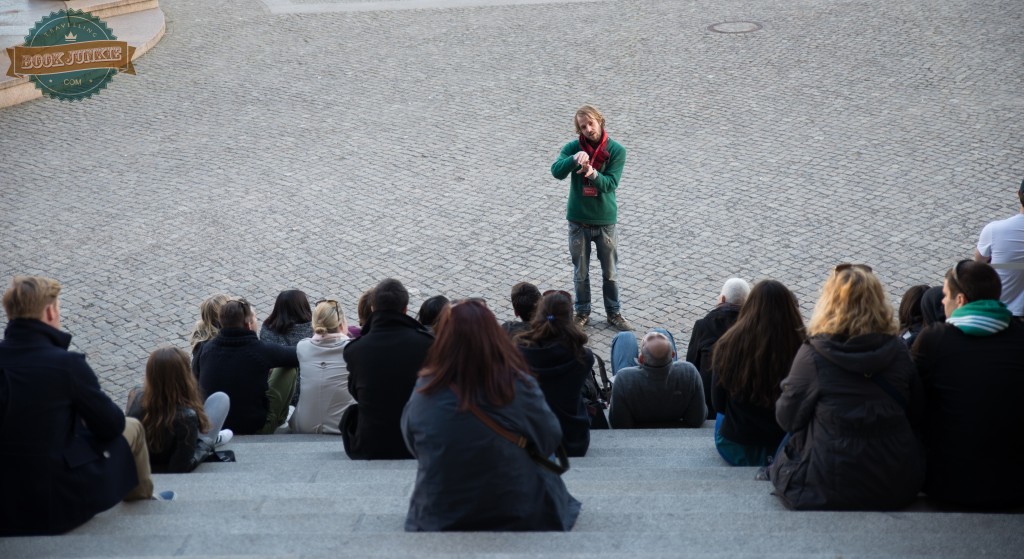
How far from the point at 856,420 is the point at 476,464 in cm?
168

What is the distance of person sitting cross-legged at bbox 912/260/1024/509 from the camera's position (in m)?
4.69

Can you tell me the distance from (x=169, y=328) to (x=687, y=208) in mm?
5393

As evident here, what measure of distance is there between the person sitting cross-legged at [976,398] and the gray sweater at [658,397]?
6.29ft

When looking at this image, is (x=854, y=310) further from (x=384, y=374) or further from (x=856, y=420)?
(x=384, y=374)

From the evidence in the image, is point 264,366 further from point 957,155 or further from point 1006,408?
point 957,155

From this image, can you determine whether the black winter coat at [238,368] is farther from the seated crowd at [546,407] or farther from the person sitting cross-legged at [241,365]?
the seated crowd at [546,407]

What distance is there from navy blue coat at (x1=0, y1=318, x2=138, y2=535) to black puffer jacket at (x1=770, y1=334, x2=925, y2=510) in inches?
120

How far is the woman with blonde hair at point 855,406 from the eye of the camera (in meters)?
4.68

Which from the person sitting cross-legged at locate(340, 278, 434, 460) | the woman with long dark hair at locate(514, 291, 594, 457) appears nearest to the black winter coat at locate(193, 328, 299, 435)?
the person sitting cross-legged at locate(340, 278, 434, 460)

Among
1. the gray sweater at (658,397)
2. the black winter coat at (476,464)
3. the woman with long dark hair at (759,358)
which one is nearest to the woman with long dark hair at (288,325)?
the gray sweater at (658,397)

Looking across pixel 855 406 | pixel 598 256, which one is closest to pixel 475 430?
pixel 855 406

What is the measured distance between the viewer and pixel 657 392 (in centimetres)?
670

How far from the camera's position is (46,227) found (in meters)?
11.8

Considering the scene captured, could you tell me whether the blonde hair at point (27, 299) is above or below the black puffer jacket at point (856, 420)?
above
